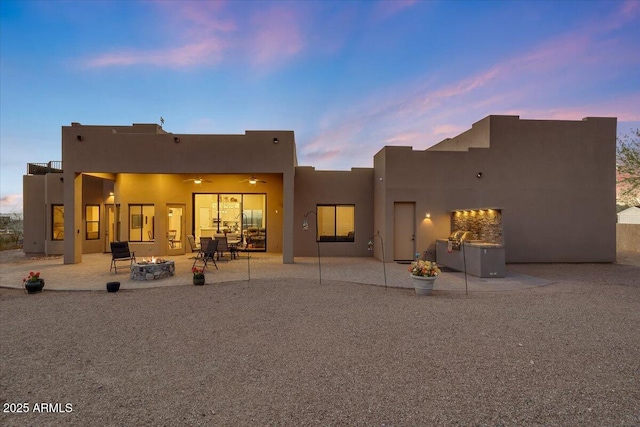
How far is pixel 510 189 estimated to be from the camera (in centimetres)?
1183

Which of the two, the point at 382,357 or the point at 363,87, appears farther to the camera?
the point at 363,87

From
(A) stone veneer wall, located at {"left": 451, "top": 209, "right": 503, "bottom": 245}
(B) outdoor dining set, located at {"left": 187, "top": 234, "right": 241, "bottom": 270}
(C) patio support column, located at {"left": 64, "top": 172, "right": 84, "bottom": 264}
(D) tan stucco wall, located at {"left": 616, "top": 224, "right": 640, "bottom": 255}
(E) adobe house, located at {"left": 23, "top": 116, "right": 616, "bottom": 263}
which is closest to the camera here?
(A) stone veneer wall, located at {"left": 451, "top": 209, "right": 503, "bottom": 245}

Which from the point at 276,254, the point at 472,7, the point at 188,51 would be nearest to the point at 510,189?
the point at 472,7

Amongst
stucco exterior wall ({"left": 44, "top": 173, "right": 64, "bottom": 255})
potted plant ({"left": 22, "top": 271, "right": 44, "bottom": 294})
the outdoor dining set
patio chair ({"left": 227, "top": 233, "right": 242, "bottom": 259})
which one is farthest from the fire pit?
stucco exterior wall ({"left": 44, "top": 173, "right": 64, "bottom": 255})

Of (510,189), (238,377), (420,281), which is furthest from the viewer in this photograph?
(510,189)

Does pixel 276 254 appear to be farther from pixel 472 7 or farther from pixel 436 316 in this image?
pixel 472 7

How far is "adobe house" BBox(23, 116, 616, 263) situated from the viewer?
11094 millimetres

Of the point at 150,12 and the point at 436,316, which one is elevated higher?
the point at 150,12

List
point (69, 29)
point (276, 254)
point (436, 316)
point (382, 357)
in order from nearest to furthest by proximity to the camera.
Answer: point (382, 357)
point (436, 316)
point (69, 29)
point (276, 254)

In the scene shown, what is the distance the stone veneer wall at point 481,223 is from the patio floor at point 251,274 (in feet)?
4.14

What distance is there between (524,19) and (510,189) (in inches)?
222

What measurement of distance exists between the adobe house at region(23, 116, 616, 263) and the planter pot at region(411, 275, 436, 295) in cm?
413

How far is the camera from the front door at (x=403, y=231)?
39.3ft

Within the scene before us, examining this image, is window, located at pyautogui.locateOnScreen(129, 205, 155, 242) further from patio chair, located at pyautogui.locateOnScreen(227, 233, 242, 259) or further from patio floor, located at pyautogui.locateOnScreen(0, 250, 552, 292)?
patio chair, located at pyautogui.locateOnScreen(227, 233, 242, 259)
